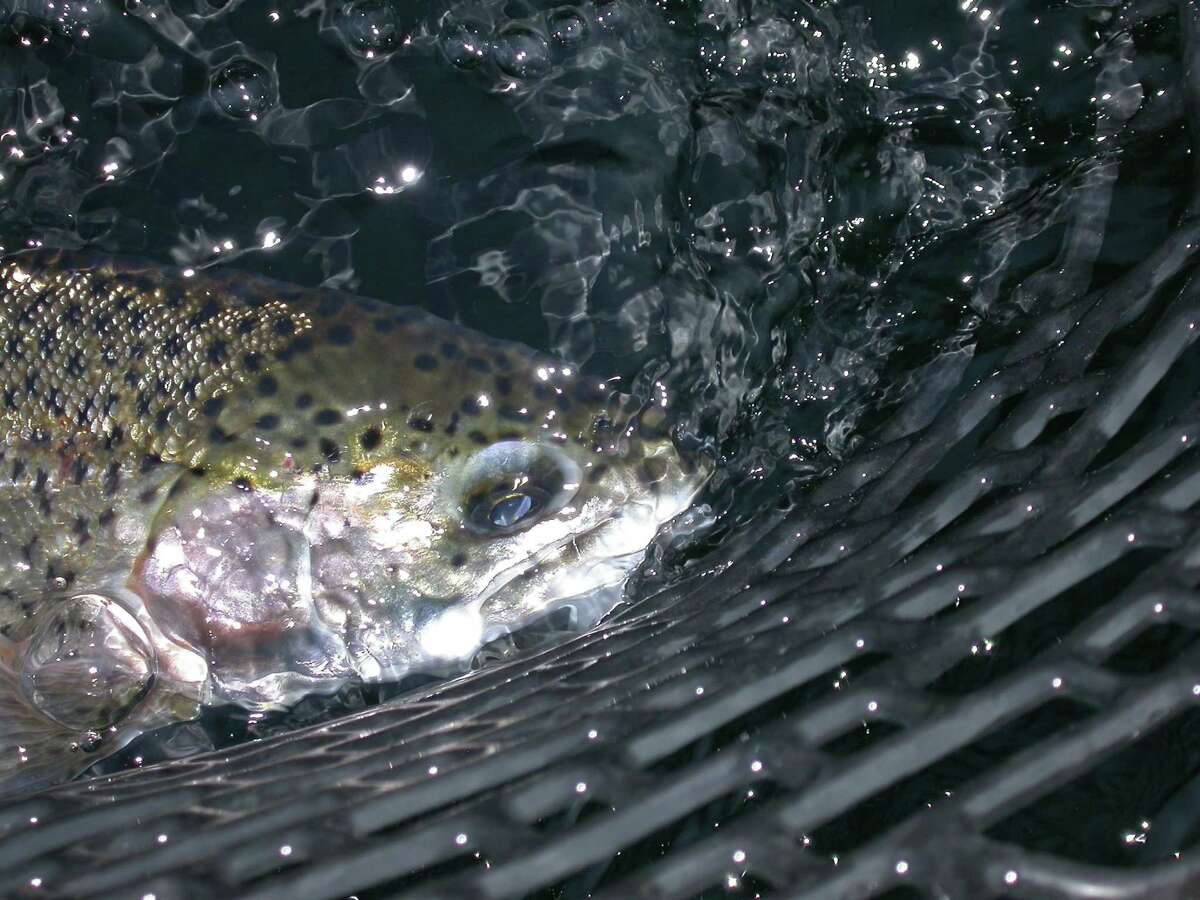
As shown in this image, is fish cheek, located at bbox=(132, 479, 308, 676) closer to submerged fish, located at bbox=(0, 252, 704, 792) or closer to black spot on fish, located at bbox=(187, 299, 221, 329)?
submerged fish, located at bbox=(0, 252, 704, 792)

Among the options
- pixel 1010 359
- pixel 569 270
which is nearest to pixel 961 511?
pixel 1010 359

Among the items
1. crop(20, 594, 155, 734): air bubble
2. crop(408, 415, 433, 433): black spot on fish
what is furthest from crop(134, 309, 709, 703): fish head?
crop(20, 594, 155, 734): air bubble

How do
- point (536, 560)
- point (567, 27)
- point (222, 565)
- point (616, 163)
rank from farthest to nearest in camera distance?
point (567, 27) → point (616, 163) → point (536, 560) → point (222, 565)

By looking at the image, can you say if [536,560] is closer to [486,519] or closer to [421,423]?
[486,519]

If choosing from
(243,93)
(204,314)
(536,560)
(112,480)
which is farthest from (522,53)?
(112,480)

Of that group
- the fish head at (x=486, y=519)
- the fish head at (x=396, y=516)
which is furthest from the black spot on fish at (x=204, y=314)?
the fish head at (x=486, y=519)

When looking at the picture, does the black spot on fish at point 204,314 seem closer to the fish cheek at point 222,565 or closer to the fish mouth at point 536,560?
the fish cheek at point 222,565

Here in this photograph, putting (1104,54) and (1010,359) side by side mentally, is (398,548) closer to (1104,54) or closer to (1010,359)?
(1010,359)

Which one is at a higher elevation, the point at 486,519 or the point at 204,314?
the point at 204,314
